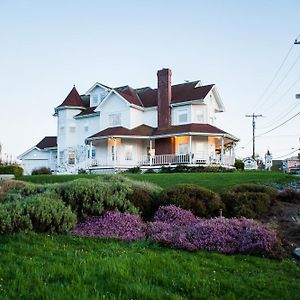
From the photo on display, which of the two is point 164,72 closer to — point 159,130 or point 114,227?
point 159,130

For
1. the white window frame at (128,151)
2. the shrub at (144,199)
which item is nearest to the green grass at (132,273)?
the shrub at (144,199)

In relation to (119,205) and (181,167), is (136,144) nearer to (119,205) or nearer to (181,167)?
(181,167)

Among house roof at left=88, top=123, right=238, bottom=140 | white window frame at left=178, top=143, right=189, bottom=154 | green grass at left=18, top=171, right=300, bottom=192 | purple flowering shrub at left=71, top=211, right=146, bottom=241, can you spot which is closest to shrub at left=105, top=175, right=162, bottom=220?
purple flowering shrub at left=71, top=211, right=146, bottom=241

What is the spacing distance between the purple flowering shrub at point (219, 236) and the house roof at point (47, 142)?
4224cm

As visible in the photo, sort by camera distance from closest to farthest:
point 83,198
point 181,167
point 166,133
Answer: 1. point 83,198
2. point 181,167
3. point 166,133

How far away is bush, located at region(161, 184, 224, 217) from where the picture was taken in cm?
1031

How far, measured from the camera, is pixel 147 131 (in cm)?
3828

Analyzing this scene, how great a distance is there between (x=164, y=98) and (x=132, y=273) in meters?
33.8

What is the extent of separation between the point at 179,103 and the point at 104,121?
308 inches

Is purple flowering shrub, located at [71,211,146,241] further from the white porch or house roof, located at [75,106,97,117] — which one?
house roof, located at [75,106,97,117]

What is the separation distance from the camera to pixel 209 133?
3538cm

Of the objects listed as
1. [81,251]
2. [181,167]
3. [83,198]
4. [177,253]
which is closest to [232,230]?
[177,253]

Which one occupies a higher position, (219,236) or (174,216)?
(174,216)

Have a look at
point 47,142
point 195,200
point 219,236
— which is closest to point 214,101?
point 47,142
